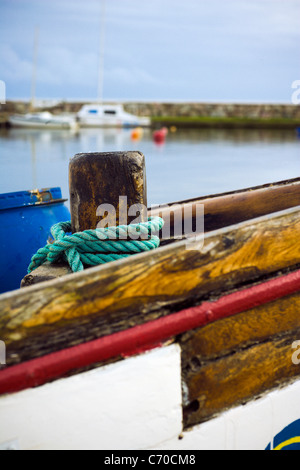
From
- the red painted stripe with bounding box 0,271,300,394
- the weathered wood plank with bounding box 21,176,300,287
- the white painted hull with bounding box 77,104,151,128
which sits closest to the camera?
the red painted stripe with bounding box 0,271,300,394

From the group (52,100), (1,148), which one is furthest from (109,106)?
(1,148)

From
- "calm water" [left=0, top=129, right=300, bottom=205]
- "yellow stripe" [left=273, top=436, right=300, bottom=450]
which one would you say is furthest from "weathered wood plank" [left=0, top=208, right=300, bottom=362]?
"calm water" [left=0, top=129, right=300, bottom=205]

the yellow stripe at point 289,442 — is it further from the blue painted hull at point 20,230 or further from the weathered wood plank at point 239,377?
the blue painted hull at point 20,230

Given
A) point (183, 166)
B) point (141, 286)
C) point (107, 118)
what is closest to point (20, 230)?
point (141, 286)

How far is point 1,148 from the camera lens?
17828 millimetres

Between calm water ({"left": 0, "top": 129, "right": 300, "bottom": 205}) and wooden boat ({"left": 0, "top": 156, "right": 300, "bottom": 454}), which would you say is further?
calm water ({"left": 0, "top": 129, "right": 300, "bottom": 205})

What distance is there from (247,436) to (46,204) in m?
1.67

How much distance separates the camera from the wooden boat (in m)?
0.81

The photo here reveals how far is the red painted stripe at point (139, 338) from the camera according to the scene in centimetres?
79

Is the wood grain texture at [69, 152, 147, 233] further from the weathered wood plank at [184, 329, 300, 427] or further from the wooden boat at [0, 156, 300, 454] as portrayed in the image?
the weathered wood plank at [184, 329, 300, 427]

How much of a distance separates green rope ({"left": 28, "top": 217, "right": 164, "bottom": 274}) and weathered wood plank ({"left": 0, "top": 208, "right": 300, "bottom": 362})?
19cm

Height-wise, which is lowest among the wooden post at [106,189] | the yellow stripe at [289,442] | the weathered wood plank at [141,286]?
the yellow stripe at [289,442]

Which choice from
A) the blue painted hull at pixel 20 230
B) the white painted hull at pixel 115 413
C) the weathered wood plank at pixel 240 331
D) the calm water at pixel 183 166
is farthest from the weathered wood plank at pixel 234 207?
the calm water at pixel 183 166

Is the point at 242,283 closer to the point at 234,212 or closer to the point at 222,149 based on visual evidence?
the point at 234,212
